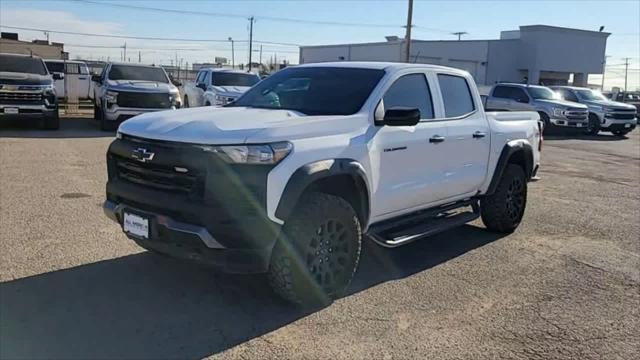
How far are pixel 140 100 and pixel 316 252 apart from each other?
12.9m

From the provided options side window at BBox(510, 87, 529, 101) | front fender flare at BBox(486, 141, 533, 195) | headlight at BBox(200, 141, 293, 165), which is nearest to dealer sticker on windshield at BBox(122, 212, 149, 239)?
headlight at BBox(200, 141, 293, 165)

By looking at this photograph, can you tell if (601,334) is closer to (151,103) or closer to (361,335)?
(361,335)

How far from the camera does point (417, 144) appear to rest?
541 centimetres

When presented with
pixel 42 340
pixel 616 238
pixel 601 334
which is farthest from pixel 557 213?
pixel 42 340

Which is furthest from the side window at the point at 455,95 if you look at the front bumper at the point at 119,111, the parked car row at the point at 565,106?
the parked car row at the point at 565,106

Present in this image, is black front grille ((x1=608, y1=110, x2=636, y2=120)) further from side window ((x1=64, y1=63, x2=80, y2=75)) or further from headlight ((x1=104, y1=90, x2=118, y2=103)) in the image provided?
side window ((x1=64, y1=63, x2=80, y2=75))

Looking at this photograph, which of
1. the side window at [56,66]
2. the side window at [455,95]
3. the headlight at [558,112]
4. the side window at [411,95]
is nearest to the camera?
the side window at [411,95]

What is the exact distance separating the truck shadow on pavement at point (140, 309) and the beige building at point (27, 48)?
135 feet

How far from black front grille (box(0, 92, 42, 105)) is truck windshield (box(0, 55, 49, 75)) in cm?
119

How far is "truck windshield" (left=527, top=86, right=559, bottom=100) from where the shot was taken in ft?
76.2

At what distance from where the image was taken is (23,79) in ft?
50.3

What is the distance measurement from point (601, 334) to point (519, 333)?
0.63 meters

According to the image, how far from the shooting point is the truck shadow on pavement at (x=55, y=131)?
593 inches

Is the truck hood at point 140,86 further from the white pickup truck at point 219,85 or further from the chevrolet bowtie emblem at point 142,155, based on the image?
the chevrolet bowtie emblem at point 142,155
